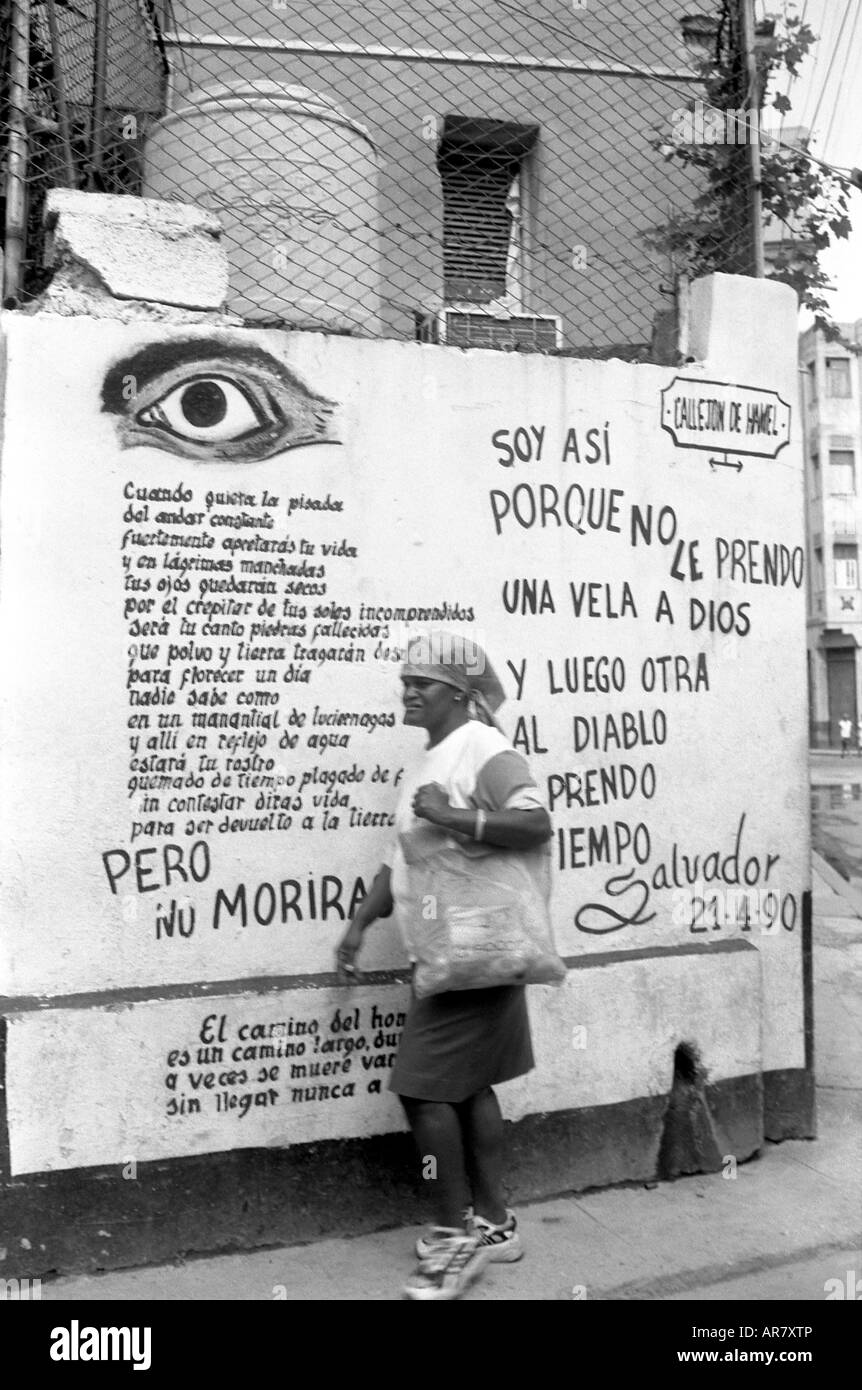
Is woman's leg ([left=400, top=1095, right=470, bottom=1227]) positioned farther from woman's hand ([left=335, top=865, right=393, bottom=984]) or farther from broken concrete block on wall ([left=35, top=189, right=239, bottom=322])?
broken concrete block on wall ([left=35, top=189, right=239, bottom=322])

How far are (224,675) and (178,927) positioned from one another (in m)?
0.77

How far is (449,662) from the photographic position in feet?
11.7

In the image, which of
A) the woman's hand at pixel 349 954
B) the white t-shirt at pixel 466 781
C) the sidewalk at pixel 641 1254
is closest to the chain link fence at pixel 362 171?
the white t-shirt at pixel 466 781

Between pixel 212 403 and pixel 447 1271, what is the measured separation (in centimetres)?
261

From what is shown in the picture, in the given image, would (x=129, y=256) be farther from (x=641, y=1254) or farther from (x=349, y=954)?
(x=641, y=1254)

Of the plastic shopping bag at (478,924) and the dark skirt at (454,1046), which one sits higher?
the plastic shopping bag at (478,924)

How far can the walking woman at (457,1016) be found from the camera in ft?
11.3

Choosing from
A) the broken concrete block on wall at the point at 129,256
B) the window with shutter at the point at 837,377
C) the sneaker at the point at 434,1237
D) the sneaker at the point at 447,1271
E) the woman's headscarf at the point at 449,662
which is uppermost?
the window with shutter at the point at 837,377

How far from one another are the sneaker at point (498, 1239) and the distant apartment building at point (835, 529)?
39029 millimetres

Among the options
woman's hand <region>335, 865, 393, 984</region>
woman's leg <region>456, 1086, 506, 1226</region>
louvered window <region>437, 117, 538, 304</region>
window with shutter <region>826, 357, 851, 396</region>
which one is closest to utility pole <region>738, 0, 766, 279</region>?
louvered window <region>437, 117, 538, 304</region>

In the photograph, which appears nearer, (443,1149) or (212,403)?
(443,1149)

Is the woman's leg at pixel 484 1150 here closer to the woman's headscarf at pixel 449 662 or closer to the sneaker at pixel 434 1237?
the sneaker at pixel 434 1237

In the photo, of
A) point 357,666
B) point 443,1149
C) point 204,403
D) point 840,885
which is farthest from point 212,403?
point 840,885

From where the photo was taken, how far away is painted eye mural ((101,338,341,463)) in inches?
149
